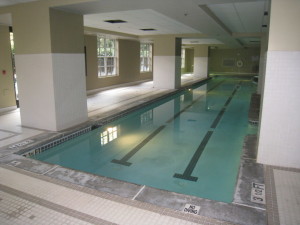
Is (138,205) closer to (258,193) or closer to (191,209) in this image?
(191,209)

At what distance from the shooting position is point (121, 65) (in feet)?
44.3

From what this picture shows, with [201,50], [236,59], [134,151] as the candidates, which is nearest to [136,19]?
[134,151]

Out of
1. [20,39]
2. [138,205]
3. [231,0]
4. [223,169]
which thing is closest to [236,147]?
[223,169]

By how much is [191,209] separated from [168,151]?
7.49 ft

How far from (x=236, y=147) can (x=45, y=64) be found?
161 inches

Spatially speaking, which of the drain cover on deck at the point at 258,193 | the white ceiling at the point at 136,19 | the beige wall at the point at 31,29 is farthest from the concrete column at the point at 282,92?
the beige wall at the point at 31,29

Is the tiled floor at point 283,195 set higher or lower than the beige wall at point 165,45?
lower

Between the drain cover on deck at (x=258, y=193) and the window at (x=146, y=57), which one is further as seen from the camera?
the window at (x=146, y=57)

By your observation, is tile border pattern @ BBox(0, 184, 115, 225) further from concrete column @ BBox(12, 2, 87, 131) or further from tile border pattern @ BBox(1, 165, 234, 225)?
concrete column @ BBox(12, 2, 87, 131)

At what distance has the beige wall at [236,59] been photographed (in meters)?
25.2

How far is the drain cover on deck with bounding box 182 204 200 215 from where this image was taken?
2.55m

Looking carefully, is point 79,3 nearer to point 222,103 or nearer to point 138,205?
point 138,205

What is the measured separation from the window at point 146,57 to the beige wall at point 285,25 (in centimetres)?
1360

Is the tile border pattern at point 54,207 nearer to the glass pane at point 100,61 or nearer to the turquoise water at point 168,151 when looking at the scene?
the turquoise water at point 168,151
